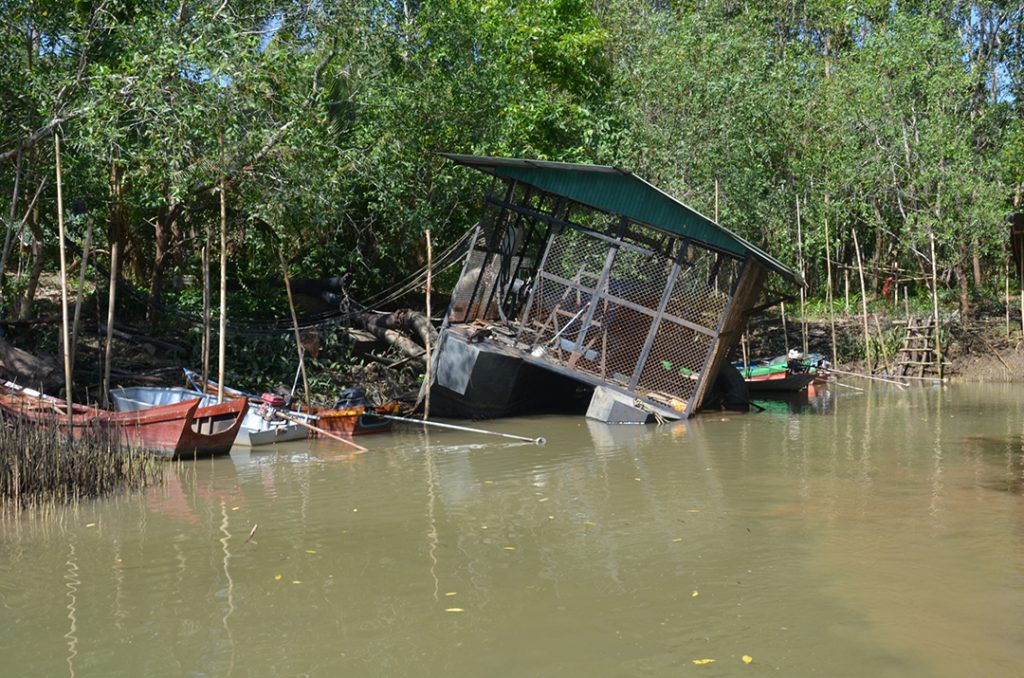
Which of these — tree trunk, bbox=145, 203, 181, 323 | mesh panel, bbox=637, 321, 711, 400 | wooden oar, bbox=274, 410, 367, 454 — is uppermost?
tree trunk, bbox=145, 203, 181, 323

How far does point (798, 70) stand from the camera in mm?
32219

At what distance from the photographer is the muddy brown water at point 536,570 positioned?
657cm

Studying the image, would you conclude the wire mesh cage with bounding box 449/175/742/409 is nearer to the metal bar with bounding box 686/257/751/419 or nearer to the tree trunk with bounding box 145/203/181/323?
the metal bar with bounding box 686/257/751/419

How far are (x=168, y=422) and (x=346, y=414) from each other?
3.19 metres

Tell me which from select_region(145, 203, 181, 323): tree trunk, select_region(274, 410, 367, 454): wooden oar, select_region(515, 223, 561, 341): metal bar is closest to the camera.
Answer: select_region(274, 410, 367, 454): wooden oar

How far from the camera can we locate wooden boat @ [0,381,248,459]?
13.8m

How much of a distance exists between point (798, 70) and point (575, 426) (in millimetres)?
18575

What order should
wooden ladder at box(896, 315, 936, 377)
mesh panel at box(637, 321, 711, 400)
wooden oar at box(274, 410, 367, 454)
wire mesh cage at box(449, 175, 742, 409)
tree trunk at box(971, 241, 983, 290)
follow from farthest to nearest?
1. tree trunk at box(971, 241, 983, 290)
2. wooden ladder at box(896, 315, 936, 377)
3. mesh panel at box(637, 321, 711, 400)
4. wire mesh cage at box(449, 175, 742, 409)
5. wooden oar at box(274, 410, 367, 454)

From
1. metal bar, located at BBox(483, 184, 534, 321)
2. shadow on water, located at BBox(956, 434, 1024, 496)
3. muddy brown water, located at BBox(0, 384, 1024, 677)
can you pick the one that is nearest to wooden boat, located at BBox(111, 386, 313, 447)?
muddy brown water, located at BBox(0, 384, 1024, 677)

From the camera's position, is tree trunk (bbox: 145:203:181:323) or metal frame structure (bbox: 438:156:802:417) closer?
metal frame structure (bbox: 438:156:802:417)

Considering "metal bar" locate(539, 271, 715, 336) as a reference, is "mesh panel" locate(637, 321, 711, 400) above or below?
below

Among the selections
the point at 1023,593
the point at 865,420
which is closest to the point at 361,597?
the point at 1023,593

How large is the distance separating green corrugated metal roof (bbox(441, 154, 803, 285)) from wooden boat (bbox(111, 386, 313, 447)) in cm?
540

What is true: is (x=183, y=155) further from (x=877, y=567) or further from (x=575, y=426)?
(x=877, y=567)
